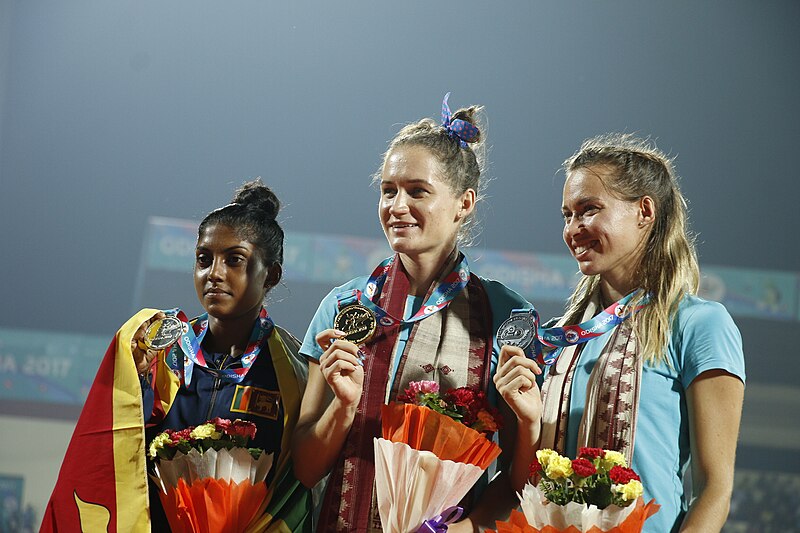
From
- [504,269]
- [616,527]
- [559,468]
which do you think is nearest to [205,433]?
[559,468]

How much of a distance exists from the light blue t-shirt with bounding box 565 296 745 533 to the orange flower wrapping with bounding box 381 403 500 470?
20cm

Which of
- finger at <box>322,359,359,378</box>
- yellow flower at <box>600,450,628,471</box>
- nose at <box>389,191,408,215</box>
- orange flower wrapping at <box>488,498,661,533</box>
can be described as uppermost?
nose at <box>389,191,408,215</box>

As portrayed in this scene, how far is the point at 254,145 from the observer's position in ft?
14.3

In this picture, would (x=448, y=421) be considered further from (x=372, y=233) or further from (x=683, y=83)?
(x=683, y=83)

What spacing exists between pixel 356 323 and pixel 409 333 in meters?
0.13

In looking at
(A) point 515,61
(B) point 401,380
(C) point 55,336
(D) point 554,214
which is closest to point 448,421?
(B) point 401,380

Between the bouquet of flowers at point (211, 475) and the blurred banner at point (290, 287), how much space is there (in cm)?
200

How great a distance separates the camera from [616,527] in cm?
157

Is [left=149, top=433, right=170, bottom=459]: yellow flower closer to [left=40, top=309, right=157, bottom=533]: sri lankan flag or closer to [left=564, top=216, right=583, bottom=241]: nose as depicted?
[left=40, top=309, right=157, bottom=533]: sri lankan flag

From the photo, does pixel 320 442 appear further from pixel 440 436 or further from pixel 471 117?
pixel 471 117

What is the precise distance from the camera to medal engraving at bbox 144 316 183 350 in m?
2.19

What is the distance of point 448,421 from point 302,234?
2.48m

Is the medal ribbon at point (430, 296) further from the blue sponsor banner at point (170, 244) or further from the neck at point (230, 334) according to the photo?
the blue sponsor banner at point (170, 244)

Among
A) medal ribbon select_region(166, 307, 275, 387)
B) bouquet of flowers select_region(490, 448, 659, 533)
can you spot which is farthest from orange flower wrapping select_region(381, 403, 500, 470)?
medal ribbon select_region(166, 307, 275, 387)
